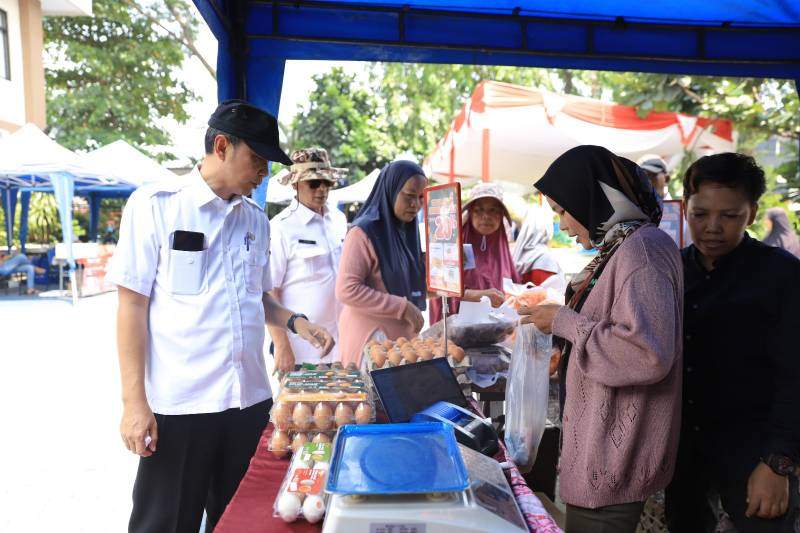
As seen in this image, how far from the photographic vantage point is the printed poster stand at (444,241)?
2127mm

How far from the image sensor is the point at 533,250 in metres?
4.34

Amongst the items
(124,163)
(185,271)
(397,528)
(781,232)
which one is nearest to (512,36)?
(185,271)

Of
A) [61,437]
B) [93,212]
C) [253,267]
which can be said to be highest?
[93,212]

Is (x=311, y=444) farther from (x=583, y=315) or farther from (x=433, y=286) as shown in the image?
(x=433, y=286)

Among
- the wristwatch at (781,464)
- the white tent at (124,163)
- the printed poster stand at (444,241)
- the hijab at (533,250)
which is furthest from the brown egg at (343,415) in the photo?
the white tent at (124,163)

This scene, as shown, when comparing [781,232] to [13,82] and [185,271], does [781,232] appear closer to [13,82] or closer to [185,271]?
[185,271]

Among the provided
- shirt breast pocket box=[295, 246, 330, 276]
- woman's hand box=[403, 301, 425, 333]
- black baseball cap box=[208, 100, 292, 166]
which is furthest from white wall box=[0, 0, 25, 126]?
black baseball cap box=[208, 100, 292, 166]

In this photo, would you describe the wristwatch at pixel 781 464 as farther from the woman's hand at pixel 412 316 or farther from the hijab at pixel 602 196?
the woman's hand at pixel 412 316

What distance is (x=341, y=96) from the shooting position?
20062 mm

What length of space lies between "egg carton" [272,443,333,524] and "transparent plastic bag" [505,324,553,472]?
2.47ft

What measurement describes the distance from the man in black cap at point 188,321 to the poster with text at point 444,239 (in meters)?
0.64

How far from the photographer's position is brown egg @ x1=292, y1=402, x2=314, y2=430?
162cm

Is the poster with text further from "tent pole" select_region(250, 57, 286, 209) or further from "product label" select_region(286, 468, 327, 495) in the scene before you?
"tent pole" select_region(250, 57, 286, 209)

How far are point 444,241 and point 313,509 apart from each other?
48.5 inches
